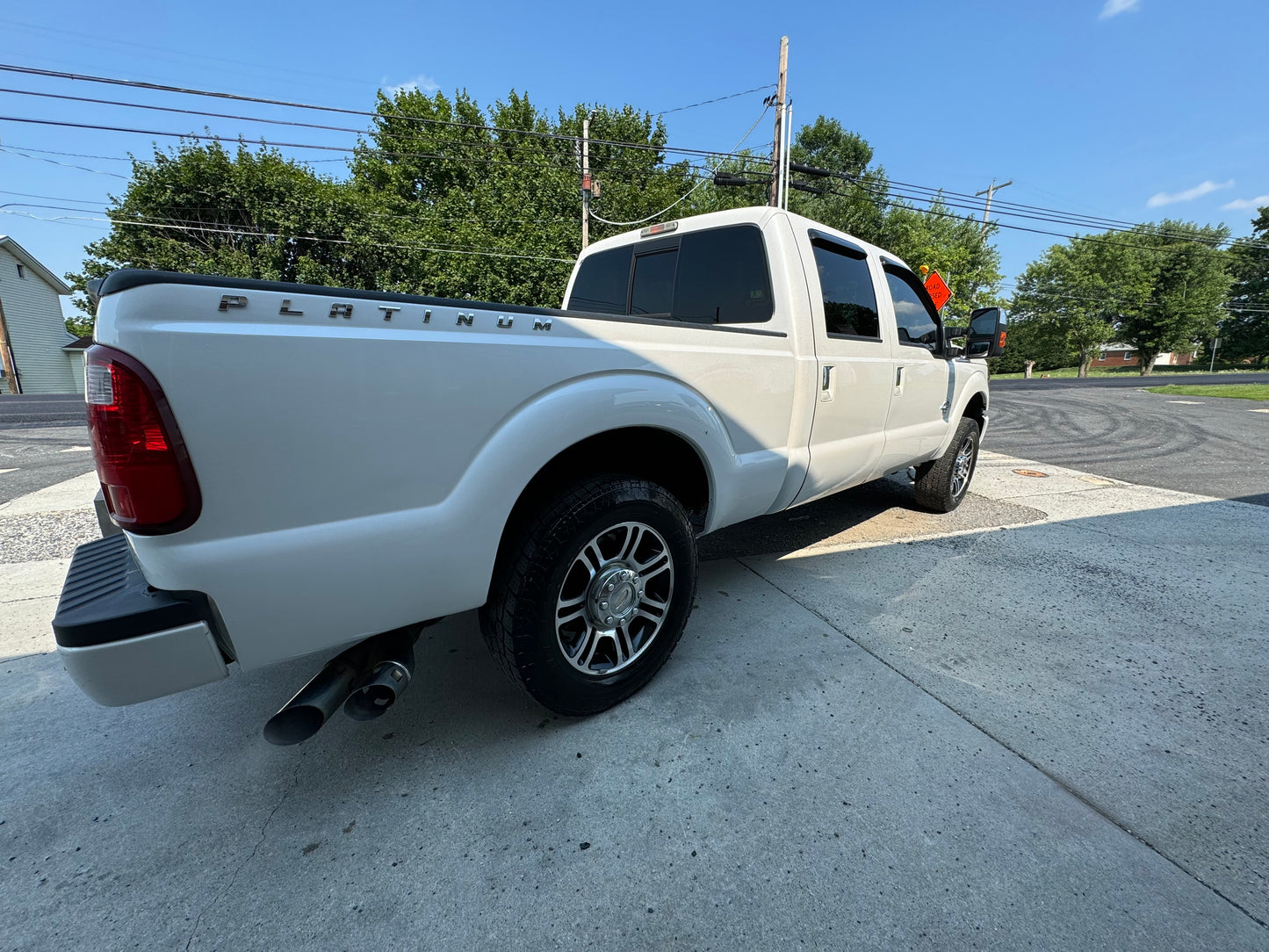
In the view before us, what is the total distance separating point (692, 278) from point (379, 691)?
8.38ft

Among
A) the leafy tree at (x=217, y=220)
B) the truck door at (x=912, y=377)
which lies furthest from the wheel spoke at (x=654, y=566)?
the leafy tree at (x=217, y=220)

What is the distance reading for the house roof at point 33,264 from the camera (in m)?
24.4

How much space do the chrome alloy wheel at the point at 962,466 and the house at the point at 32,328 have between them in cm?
3190

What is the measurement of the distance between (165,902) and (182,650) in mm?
713

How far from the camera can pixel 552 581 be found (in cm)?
183

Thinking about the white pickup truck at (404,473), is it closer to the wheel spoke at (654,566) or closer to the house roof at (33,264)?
the wheel spoke at (654,566)

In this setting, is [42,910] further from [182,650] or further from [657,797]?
[657,797]

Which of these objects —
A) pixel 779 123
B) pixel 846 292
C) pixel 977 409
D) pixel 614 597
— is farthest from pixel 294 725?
pixel 779 123

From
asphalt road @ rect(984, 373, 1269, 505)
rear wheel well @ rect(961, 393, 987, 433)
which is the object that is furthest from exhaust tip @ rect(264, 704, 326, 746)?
asphalt road @ rect(984, 373, 1269, 505)

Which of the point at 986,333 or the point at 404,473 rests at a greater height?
the point at 986,333

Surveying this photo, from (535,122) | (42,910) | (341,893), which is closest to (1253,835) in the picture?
(341,893)

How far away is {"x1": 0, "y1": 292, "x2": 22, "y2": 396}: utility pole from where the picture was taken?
2367cm

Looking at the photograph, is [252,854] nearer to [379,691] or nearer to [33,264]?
[379,691]

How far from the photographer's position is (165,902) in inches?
55.2
